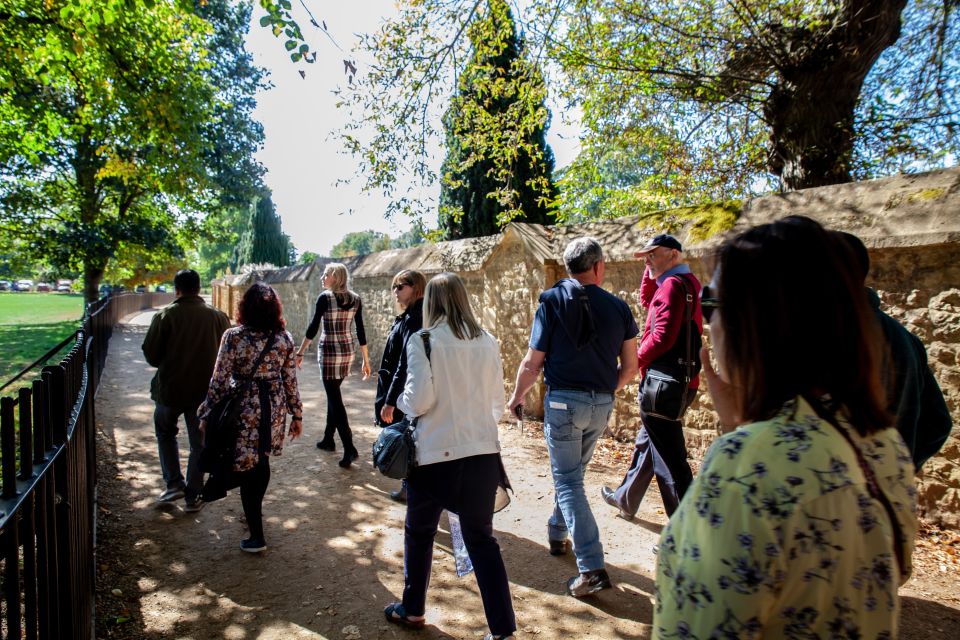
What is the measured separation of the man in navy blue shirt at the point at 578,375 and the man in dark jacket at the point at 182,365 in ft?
8.70

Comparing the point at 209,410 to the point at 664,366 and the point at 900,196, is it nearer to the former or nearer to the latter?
the point at 664,366

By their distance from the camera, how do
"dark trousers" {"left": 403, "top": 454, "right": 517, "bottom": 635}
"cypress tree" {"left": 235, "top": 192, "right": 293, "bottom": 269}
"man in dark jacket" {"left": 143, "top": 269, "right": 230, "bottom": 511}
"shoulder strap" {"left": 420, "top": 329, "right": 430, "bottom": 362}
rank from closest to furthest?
"dark trousers" {"left": 403, "top": 454, "right": 517, "bottom": 635}
"shoulder strap" {"left": 420, "top": 329, "right": 430, "bottom": 362}
"man in dark jacket" {"left": 143, "top": 269, "right": 230, "bottom": 511}
"cypress tree" {"left": 235, "top": 192, "right": 293, "bottom": 269}

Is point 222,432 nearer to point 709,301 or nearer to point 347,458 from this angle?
point 347,458

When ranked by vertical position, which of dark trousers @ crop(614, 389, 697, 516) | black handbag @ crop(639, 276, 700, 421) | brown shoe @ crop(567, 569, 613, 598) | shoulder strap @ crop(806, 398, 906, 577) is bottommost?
brown shoe @ crop(567, 569, 613, 598)

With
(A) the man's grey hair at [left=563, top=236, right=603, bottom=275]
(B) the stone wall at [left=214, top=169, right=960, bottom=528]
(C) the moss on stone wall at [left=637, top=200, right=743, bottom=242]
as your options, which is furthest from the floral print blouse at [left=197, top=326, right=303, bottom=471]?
(C) the moss on stone wall at [left=637, top=200, right=743, bottom=242]

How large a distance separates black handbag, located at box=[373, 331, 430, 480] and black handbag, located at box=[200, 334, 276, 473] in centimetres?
134

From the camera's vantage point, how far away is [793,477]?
1.00 meters

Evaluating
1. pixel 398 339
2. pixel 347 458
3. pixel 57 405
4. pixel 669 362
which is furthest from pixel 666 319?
pixel 347 458

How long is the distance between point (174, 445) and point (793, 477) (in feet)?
15.8

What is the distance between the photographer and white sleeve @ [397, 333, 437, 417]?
109 inches

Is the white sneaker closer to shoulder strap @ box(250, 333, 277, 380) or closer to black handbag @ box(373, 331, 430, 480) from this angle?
shoulder strap @ box(250, 333, 277, 380)

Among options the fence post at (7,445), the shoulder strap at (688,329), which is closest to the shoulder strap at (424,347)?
the fence post at (7,445)

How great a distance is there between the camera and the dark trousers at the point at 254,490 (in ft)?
12.4

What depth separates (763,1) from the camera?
8.27 metres
